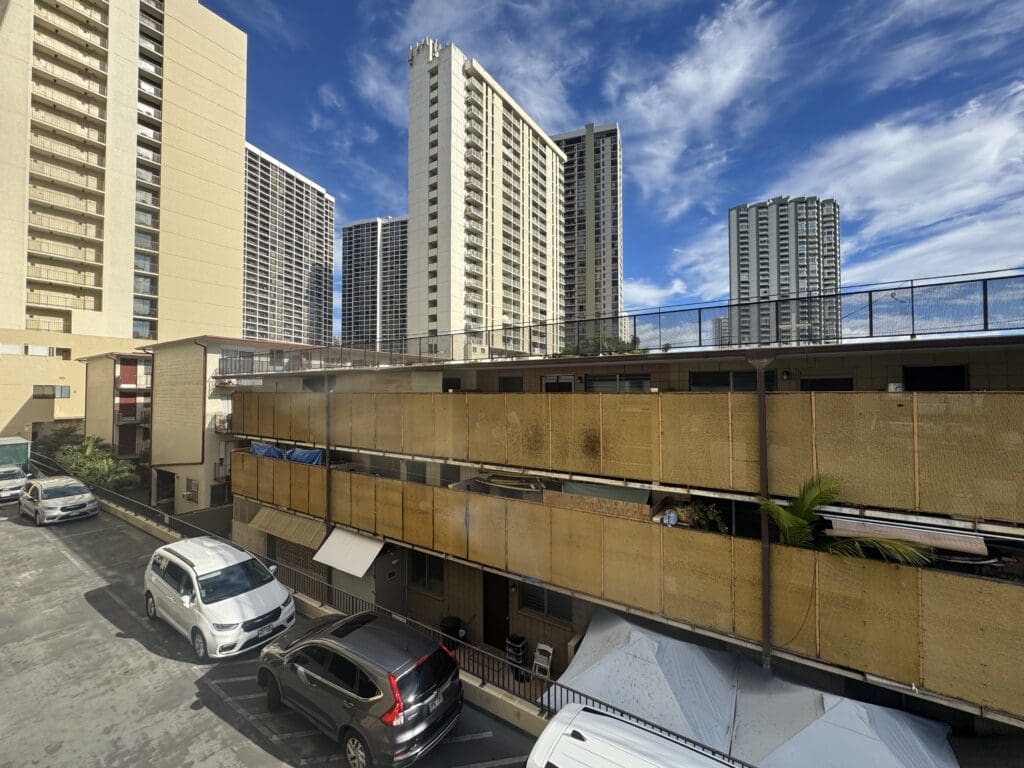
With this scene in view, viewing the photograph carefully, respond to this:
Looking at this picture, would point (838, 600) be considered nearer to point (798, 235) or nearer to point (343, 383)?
point (343, 383)

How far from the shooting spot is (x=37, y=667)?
30.1 ft

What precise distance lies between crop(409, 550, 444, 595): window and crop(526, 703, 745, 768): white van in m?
8.57

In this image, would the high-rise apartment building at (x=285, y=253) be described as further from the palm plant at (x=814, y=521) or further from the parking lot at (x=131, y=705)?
the palm plant at (x=814, y=521)

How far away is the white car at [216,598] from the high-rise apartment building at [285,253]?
93047 mm

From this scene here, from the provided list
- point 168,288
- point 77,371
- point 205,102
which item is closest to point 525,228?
point 205,102

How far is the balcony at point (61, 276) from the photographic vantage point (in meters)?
35.3

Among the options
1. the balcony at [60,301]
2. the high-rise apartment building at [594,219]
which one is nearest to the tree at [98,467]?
the balcony at [60,301]

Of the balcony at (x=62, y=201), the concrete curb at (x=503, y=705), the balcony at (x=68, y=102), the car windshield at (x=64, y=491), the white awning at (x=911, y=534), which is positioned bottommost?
the concrete curb at (x=503, y=705)

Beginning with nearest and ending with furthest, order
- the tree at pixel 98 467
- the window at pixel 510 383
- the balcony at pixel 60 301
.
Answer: the window at pixel 510 383
the tree at pixel 98 467
the balcony at pixel 60 301

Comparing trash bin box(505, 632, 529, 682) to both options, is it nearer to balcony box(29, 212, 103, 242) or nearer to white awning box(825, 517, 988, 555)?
white awning box(825, 517, 988, 555)

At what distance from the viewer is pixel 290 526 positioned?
51.1ft

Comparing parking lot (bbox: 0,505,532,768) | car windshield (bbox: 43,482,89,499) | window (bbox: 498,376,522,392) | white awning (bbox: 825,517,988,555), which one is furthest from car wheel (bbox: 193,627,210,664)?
car windshield (bbox: 43,482,89,499)

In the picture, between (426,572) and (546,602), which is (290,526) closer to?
(426,572)

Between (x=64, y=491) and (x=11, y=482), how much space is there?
6.17 meters
